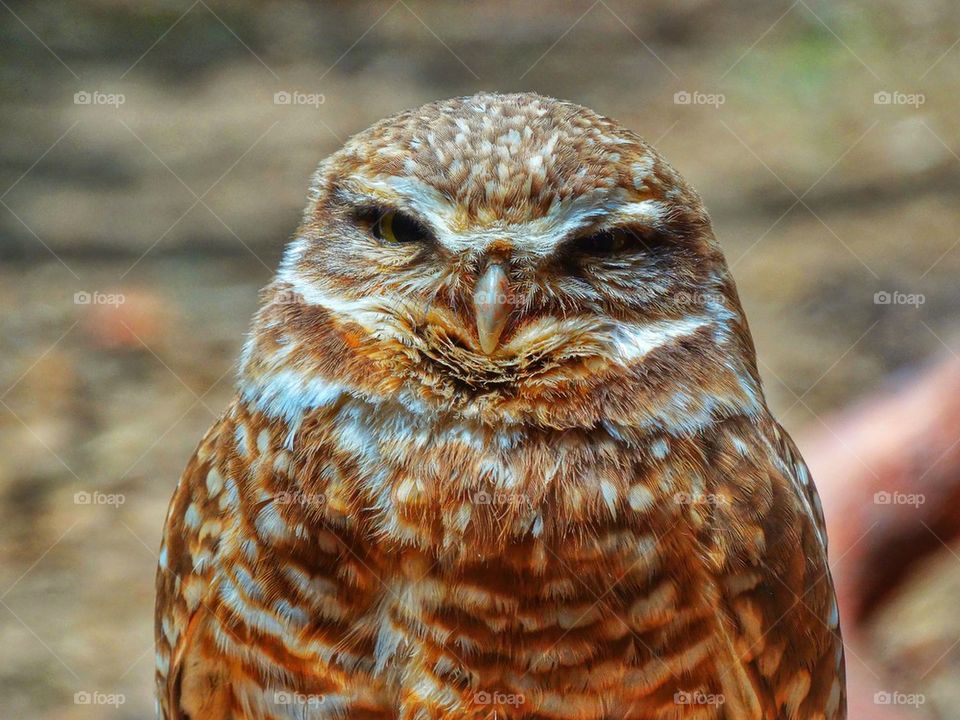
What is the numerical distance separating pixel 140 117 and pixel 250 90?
0.58 m

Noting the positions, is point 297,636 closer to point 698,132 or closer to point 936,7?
point 698,132

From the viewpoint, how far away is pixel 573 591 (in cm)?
166

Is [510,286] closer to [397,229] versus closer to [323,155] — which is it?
[397,229]

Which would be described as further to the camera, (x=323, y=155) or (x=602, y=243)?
(x=323, y=155)

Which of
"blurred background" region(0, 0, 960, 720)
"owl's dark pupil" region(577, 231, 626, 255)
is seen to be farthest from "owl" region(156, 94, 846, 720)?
"blurred background" region(0, 0, 960, 720)

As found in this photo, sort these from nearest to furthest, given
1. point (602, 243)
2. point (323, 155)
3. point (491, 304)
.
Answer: point (491, 304)
point (602, 243)
point (323, 155)

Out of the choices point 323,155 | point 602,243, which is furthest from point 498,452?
point 323,155

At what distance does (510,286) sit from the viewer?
1.61 meters

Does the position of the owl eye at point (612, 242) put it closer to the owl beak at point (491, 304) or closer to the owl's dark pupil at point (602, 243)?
the owl's dark pupil at point (602, 243)

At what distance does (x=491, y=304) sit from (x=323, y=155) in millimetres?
3830

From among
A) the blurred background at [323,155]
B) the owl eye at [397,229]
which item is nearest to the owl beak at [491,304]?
the owl eye at [397,229]

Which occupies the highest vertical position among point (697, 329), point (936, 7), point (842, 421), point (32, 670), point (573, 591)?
point (936, 7)

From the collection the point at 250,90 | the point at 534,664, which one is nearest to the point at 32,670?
the point at 534,664

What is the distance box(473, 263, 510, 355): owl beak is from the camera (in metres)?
1.58
